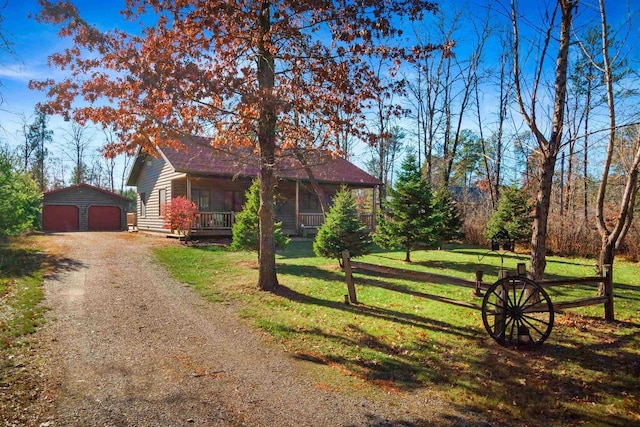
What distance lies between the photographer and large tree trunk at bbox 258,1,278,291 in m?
8.54

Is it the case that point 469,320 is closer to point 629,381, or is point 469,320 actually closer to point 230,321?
point 629,381

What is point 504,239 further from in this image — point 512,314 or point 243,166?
point 512,314

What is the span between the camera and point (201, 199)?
832 inches

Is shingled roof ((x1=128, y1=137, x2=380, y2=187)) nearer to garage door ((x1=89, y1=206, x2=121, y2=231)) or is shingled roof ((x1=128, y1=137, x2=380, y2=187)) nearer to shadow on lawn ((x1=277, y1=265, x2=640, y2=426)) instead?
garage door ((x1=89, y1=206, x2=121, y2=231))

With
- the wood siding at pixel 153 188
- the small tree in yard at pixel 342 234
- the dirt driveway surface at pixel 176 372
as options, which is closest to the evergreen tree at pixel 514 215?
the small tree in yard at pixel 342 234

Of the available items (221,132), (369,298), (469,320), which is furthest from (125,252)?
(469,320)

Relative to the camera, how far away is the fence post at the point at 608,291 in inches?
283

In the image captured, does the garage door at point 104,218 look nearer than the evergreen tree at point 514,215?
No

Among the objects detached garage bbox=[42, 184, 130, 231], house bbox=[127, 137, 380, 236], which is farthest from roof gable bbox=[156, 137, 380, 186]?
detached garage bbox=[42, 184, 130, 231]

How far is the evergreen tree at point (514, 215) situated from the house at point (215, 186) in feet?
24.9

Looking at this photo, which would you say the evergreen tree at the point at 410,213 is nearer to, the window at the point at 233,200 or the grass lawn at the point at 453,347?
the grass lawn at the point at 453,347

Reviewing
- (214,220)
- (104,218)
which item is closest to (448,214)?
(214,220)

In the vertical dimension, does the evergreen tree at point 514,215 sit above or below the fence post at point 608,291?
above

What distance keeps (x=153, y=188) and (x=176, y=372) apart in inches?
799
